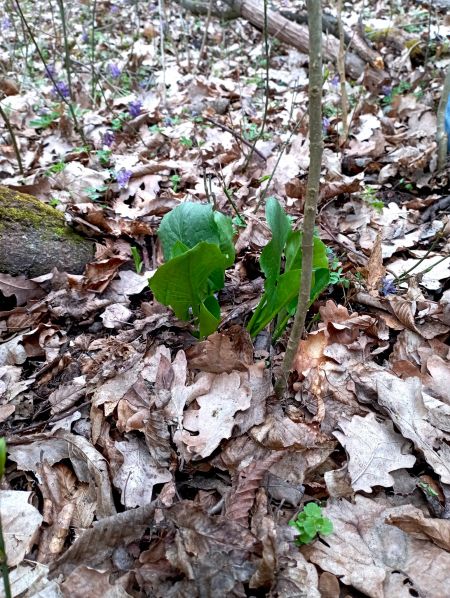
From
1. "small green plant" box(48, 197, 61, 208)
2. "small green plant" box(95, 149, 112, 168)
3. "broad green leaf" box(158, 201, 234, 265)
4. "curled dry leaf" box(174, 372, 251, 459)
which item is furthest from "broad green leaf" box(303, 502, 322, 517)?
"small green plant" box(95, 149, 112, 168)

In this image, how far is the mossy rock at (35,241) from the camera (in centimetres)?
200

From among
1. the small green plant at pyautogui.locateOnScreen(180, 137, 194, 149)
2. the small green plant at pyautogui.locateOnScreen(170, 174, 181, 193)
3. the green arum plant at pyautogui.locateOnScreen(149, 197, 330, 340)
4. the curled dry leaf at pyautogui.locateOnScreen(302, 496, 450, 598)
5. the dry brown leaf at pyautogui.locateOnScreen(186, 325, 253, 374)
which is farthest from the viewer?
the small green plant at pyautogui.locateOnScreen(180, 137, 194, 149)

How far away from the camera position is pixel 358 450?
1350 millimetres

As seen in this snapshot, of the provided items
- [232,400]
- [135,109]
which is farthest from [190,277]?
[135,109]

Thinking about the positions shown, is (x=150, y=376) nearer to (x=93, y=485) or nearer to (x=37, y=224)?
(x=93, y=485)

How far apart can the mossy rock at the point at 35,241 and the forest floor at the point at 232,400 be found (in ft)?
0.14

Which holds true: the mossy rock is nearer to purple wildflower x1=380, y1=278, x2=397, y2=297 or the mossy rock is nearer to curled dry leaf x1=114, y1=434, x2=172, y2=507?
curled dry leaf x1=114, y1=434, x2=172, y2=507

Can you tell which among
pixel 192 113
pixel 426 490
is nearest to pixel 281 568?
pixel 426 490

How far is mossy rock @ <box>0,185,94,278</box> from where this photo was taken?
200 centimetres

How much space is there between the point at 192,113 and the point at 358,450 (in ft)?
10.7

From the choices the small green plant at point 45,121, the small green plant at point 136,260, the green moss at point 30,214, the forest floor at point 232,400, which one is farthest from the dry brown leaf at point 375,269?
the small green plant at point 45,121

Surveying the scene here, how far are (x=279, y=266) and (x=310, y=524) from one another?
767 mm

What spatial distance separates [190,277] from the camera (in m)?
1.43

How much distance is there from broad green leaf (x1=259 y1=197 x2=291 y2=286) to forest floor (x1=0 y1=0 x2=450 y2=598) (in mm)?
262
